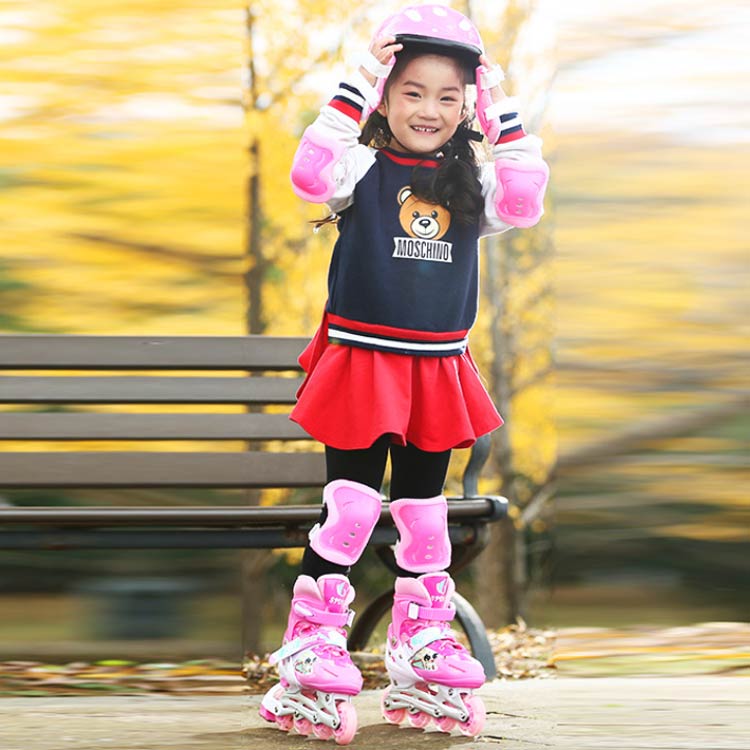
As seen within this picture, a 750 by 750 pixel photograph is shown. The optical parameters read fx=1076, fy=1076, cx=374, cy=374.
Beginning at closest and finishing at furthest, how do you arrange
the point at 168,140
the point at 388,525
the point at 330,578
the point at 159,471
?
1. the point at 330,578
2. the point at 388,525
3. the point at 159,471
4. the point at 168,140

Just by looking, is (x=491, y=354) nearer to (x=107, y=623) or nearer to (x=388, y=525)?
(x=107, y=623)

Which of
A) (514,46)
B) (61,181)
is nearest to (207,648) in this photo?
(61,181)

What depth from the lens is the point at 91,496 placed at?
3.61 metres

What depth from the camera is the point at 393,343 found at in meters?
1.87

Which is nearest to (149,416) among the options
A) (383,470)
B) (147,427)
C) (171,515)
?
(147,427)

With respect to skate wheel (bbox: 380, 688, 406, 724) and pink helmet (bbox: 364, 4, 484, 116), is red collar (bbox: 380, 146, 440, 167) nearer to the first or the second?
pink helmet (bbox: 364, 4, 484, 116)

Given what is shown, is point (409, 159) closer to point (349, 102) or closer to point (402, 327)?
point (349, 102)

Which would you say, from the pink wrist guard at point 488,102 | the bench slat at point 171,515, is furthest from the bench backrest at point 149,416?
the pink wrist guard at point 488,102

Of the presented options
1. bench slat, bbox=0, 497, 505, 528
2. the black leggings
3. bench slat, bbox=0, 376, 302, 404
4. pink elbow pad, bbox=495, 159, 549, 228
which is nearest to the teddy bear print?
pink elbow pad, bbox=495, 159, 549, 228

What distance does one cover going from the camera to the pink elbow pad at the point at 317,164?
6.01ft

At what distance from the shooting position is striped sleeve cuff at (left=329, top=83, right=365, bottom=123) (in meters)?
1.85

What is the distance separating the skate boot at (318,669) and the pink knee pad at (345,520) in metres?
0.05

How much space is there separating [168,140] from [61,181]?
41 cm

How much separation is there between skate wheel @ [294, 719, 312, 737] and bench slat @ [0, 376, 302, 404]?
1044 millimetres
